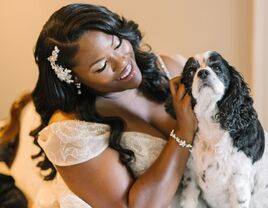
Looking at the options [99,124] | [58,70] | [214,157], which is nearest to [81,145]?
[99,124]

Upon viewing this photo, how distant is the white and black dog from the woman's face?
0.65 ft

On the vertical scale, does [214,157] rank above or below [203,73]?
below

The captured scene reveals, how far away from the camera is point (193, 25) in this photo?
7.49 ft

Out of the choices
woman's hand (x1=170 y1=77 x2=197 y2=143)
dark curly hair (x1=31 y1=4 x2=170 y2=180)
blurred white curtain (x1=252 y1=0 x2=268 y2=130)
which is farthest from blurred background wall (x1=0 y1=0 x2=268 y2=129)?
woman's hand (x1=170 y1=77 x2=197 y2=143)

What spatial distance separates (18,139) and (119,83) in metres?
0.73

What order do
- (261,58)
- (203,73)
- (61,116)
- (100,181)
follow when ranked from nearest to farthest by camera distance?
1. (203,73)
2. (100,181)
3. (61,116)
4. (261,58)

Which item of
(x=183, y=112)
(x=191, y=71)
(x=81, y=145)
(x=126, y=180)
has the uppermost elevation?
(x=191, y=71)

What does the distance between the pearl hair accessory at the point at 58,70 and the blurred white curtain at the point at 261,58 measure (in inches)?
39.6

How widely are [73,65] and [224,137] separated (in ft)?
1.63

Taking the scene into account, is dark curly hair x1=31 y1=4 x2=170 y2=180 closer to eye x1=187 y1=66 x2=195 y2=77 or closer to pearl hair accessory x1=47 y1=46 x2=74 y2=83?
pearl hair accessory x1=47 y1=46 x2=74 y2=83

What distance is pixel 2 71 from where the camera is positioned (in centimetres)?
282

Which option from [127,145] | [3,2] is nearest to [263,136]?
[127,145]

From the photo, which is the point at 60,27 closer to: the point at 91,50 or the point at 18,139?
the point at 91,50

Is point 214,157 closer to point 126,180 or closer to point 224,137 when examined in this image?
point 224,137
